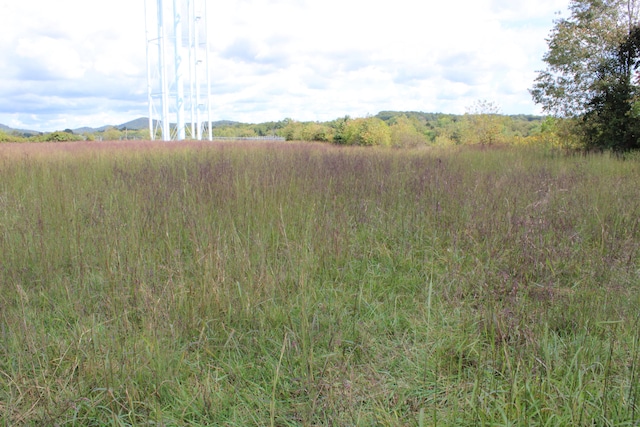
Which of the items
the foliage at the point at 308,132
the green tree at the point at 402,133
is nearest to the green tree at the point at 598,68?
the green tree at the point at 402,133

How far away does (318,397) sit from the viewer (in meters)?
Answer: 1.88

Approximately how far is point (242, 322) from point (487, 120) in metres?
18.2

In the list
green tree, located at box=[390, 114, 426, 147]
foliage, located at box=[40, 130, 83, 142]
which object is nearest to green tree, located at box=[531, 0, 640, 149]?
green tree, located at box=[390, 114, 426, 147]

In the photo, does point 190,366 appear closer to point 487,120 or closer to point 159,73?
point 487,120

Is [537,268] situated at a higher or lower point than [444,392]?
higher

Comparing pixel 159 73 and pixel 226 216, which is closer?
pixel 226 216

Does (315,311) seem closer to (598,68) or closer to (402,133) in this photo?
(598,68)

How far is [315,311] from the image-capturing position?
241 centimetres

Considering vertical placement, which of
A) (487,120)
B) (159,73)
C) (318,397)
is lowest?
(318,397)

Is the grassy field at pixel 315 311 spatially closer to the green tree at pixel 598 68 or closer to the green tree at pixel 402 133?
the green tree at pixel 598 68

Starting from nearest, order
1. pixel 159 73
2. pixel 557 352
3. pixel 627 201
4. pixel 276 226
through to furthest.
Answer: pixel 557 352
pixel 276 226
pixel 627 201
pixel 159 73

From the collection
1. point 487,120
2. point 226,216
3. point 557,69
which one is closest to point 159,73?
point 487,120

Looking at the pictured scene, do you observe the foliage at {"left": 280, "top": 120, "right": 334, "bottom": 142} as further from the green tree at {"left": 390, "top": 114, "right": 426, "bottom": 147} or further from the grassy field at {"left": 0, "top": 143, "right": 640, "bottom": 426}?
the grassy field at {"left": 0, "top": 143, "right": 640, "bottom": 426}

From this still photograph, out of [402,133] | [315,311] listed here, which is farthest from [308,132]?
[315,311]
